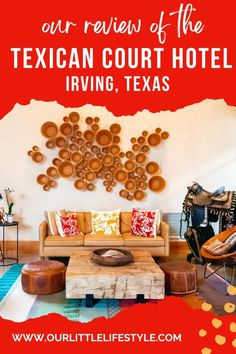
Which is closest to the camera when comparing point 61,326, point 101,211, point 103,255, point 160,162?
point 61,326

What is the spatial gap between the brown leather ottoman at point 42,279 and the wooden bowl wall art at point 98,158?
217cm

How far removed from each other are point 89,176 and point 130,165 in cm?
70

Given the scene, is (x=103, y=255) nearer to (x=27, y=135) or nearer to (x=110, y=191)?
(x=110, y=191)

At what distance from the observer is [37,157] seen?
19.5 ft

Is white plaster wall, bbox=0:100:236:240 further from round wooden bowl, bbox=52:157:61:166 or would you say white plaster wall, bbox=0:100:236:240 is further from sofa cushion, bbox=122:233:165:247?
sofa cushion, bbox=122:233:165:247

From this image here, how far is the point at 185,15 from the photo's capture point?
1.72m

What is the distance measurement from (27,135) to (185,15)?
4.55m

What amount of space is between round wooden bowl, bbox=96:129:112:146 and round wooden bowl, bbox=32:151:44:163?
0.94m

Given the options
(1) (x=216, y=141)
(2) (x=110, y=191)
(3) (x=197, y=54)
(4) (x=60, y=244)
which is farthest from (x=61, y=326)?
(1) (x=216, y=141)

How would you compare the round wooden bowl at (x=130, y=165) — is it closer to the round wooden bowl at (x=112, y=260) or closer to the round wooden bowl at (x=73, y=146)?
the round wooden bowl at (x=73, y=146)

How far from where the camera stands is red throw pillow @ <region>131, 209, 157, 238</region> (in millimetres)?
5379

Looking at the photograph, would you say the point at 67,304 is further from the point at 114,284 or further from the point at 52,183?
the point at 52,183

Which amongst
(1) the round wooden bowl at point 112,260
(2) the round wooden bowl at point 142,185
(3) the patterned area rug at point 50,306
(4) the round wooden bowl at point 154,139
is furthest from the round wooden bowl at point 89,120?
(3) the patterned area rug at point 50,306

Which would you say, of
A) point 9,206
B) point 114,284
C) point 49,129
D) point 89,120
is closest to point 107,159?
A: point 89,120
